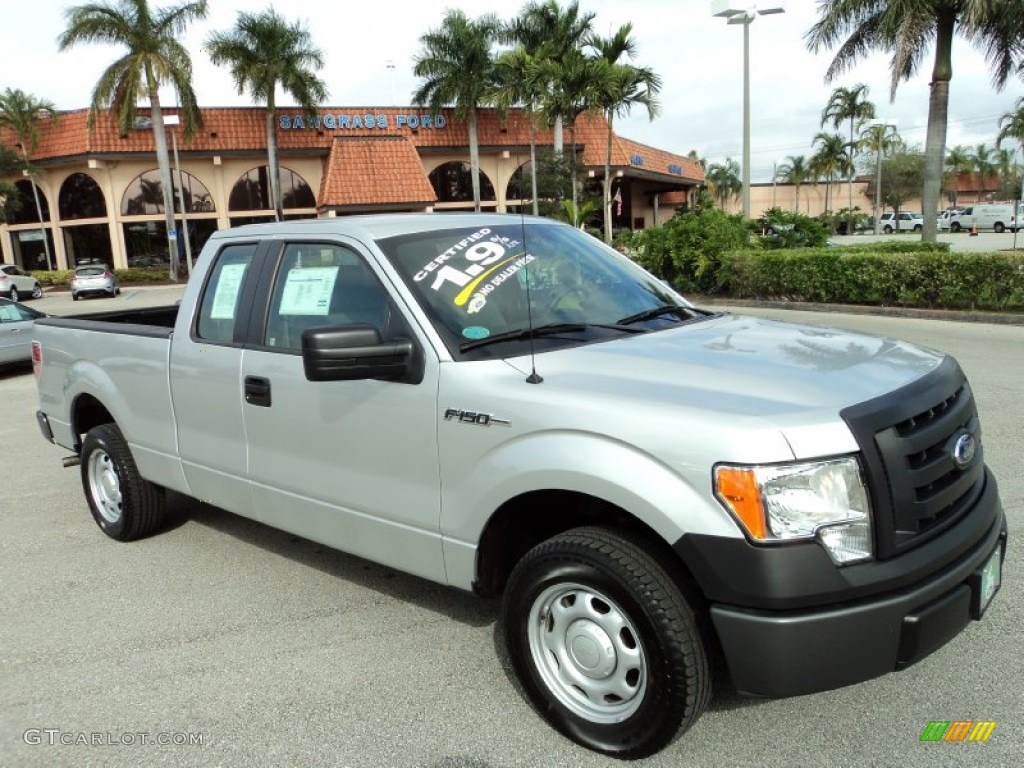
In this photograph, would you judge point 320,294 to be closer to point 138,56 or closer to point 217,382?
point 217,382

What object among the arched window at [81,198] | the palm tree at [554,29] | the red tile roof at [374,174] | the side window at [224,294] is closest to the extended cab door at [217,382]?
the side window at [224,294]

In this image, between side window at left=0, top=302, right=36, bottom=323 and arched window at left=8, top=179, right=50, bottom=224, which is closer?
side window at left=0, top=302, right=36, bottom=323

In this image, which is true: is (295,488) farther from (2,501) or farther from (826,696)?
(2,501)

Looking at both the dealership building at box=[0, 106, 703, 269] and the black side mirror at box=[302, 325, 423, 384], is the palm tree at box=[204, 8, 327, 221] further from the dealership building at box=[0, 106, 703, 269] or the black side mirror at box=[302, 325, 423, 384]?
the black side mirror at box=[302, 325, 423, 384]

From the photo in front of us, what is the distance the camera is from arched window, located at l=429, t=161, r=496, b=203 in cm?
4388

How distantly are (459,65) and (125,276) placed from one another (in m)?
18.9

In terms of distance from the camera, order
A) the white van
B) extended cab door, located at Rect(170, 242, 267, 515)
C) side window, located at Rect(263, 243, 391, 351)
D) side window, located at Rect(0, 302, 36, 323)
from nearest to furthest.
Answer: side window, located at Rect(263, 243, 391, 351) → extended cab door, located at Rect(170, 242, 267, 515) → side window, located at Rect(0, 302, 36, 323) → the white van

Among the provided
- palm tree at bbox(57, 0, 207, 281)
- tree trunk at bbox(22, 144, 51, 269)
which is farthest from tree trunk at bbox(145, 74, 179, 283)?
tree trunk at bbox(22, 144, 51, 269)

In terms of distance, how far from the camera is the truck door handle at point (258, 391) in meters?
3.82

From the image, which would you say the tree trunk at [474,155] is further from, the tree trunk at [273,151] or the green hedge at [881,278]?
the green hedge at [881,278]

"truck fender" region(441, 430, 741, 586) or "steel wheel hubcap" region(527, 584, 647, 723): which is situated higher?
"truck fender" region(441, 430, 741, 586)

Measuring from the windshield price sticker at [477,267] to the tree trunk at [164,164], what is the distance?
1534 inches

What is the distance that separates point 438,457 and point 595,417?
2.48ft

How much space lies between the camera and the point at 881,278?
606 inches
